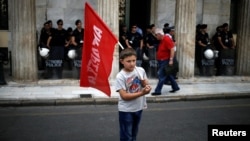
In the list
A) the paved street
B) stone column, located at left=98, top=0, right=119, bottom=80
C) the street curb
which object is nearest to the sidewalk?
the street curb

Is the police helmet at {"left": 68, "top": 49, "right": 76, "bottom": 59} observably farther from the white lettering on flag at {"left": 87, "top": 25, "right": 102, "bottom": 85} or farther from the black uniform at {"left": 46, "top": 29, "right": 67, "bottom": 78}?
the white lettering on flag at {"left": 87, "top": 25, "right": 102, "bottom": 85}

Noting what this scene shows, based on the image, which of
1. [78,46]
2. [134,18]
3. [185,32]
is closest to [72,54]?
[78,46]

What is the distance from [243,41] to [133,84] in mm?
10390

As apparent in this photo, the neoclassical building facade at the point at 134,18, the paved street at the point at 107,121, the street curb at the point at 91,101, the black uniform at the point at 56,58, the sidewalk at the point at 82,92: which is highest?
the neoclassical building facade at the point at 134,18

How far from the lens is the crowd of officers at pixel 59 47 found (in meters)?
12.7

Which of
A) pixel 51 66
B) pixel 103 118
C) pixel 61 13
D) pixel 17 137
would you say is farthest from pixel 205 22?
pixel 17 137

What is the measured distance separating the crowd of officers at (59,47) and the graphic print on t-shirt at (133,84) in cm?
794

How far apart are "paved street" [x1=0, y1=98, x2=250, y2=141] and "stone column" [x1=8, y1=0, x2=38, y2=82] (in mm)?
3275

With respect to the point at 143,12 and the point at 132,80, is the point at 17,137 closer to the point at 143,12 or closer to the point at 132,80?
the point at 132,80

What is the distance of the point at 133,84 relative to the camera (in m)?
5.10

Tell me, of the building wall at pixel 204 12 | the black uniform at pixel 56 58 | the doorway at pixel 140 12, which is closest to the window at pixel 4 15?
the black uniform at pixel 56 58

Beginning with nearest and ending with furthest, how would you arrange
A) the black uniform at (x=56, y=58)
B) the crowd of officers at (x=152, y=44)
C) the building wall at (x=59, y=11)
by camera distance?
1. the black uniform at (x=56, y=58)
2. the crowd of officers at (x=152, y=44)
3. the building wall at (x=59, y=11)

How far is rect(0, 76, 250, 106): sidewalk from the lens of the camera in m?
9.47

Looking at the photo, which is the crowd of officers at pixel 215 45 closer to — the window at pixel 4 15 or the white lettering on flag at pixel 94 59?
the window at pixel 4 15
